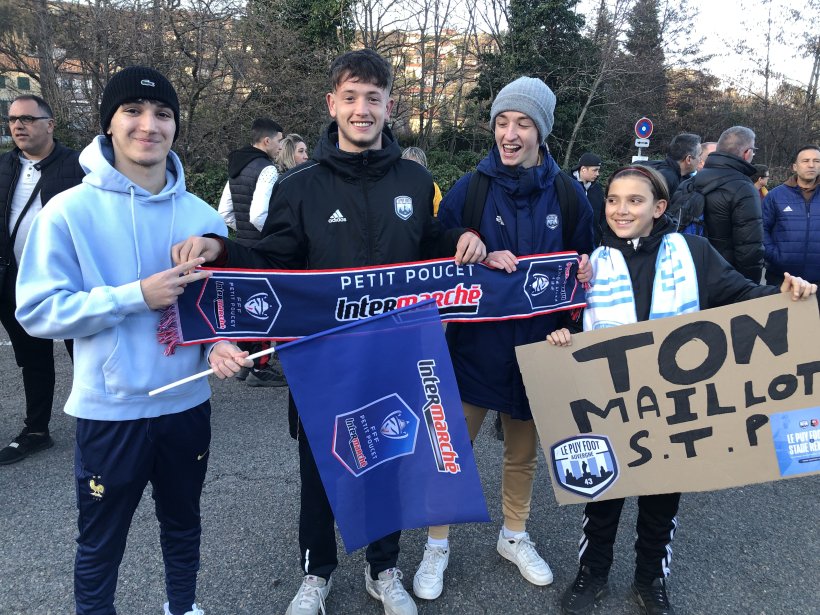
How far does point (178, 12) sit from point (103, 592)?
516 inches

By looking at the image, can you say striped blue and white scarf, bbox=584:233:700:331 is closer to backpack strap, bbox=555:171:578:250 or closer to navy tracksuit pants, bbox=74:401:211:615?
backpack strap, bbox=555:171:578:250

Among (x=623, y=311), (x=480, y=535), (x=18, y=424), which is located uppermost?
(x=623, y=311)

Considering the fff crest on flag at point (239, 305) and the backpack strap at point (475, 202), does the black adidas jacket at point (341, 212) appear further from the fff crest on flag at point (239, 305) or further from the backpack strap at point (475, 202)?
the backpack strap at point (475, 202)

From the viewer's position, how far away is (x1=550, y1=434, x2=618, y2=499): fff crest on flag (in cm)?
247

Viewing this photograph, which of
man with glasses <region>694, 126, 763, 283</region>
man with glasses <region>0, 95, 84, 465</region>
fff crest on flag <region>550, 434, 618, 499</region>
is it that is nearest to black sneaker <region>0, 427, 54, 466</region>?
man with glasses <region>0, 95, 84, 465</region>

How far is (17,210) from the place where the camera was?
379 centimetres

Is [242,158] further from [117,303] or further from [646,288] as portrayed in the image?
[646,288]

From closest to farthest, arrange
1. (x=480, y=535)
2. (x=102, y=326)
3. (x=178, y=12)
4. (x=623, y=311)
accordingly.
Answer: (x=102, y=326)
(x=623, y=311)
(x=480, y=535)
(x=178, y=12)

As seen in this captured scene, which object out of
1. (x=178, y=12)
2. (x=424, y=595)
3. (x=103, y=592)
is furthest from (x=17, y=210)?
(x=178, y=12)

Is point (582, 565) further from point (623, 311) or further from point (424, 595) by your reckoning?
point (623, 311)

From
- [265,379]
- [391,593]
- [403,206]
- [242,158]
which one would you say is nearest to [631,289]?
[403,206]

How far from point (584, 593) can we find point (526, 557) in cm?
32

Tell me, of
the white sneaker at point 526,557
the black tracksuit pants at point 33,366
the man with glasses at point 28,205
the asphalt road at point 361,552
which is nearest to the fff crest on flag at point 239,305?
the asphalt road at point 361,552

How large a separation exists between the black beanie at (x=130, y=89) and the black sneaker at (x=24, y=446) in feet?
9.49
